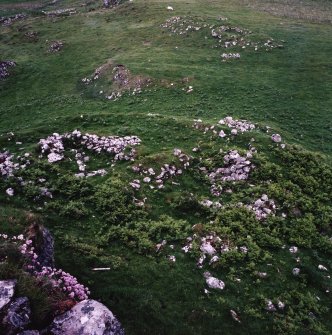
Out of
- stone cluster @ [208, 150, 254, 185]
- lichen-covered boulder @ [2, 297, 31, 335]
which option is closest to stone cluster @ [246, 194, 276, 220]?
stone cluster @ [208, 150, 254, 185]

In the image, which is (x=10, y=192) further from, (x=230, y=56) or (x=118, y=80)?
(x=230, y=56)

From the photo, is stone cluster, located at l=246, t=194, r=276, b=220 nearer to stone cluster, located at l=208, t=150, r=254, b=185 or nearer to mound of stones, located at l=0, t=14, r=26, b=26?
stone cluster, located at l=208, t=150, r=254, b=185

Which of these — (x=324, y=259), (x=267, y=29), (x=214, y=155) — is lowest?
(x=324, y=259)

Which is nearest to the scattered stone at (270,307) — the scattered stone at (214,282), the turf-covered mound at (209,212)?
the turf-covered mound at (209,212)

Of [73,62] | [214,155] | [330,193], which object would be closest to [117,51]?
[73,62]

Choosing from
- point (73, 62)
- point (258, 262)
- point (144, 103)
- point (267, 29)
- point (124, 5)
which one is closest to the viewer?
point (258, 262)

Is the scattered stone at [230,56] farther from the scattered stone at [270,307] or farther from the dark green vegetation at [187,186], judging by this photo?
the scattered stone at [270,307]

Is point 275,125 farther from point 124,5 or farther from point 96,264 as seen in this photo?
point 124,5
